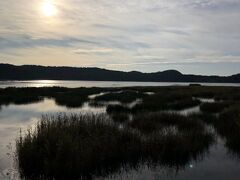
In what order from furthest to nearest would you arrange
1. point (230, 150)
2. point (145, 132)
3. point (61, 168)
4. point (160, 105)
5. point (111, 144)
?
point (160, 105), point (145, 132), point (230, 150), point (111, 144), point (61, 168)

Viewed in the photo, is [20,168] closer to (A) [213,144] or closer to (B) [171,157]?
(B) [171,157]

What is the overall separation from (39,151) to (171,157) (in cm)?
470

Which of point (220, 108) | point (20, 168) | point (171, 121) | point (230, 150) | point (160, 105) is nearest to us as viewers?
point (20, 168)

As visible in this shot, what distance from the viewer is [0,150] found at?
13508mm

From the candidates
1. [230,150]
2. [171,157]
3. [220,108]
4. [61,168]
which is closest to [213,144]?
[230,150]

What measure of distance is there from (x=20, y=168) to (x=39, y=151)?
0.79 m

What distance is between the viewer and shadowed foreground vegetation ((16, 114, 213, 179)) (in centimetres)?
1027

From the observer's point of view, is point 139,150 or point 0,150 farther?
point 0,150

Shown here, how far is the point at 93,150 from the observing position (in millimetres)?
11312

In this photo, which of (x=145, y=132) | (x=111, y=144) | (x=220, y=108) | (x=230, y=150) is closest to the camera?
(x=111, y=144)

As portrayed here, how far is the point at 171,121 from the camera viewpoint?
2023 centimetres

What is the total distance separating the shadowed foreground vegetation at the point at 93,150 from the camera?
1027cm

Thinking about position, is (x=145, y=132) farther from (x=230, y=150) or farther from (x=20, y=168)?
(x=20, y=168)

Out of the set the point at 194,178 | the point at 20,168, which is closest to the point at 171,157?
the point at 194,178
